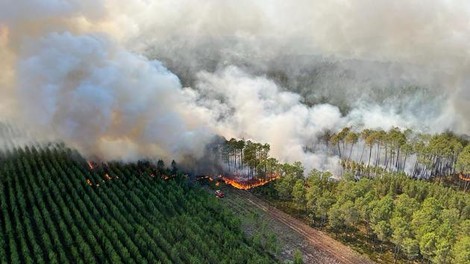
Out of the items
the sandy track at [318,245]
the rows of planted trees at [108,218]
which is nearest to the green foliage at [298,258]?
the rows of planted trees at [108,218]

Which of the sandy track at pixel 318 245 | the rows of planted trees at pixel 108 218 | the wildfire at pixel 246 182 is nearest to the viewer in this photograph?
the rows of planted trees at pixel 108 218

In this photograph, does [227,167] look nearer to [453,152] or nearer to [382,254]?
[382,254]

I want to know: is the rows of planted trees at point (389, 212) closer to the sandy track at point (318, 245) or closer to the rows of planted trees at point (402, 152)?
the sandy track at point (318, 245)

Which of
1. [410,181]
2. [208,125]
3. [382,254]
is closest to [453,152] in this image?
[410,181]

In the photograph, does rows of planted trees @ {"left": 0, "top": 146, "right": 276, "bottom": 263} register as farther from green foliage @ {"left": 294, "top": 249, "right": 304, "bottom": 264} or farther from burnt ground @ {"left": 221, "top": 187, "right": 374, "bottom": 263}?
burnt ground @ {"left": 221, "top": 187, "right": 374, "bottom": 263}

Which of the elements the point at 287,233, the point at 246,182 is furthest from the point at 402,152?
the point at 287,233
